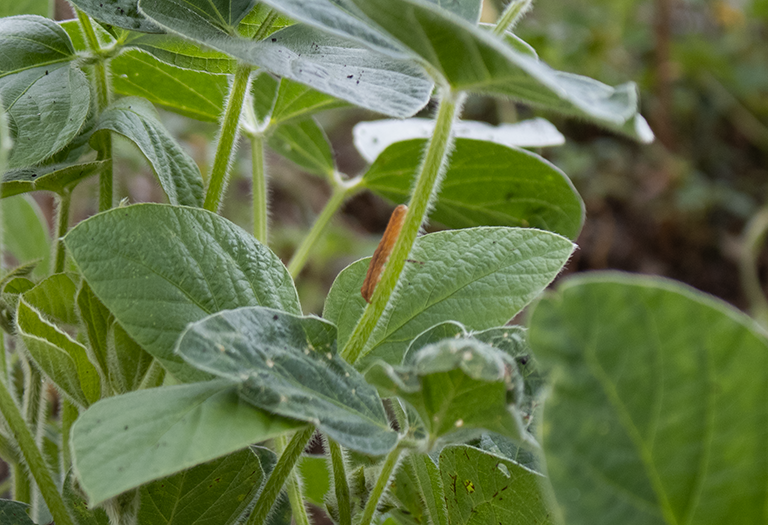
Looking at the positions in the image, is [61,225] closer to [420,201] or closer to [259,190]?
[259,190]

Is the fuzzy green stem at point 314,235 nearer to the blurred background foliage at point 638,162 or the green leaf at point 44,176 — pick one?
the green leaf at point 44,176

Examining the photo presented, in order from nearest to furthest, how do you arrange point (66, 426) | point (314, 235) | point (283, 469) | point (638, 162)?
point (283, 469) → point (66, 426) → point (314, 235) → point (638, 162)

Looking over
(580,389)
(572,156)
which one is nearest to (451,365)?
(580,389)

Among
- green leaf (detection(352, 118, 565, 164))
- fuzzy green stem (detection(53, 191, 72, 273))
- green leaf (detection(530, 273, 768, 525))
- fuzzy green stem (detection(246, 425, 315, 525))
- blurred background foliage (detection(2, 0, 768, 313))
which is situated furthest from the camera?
blurred background foliage (detection(2, 0, 768, 313))

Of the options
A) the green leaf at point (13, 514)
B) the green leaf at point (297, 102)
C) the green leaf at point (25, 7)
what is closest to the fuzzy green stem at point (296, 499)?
the green leaf at point (13, 514)

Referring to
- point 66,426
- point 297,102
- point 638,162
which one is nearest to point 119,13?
point 297,102

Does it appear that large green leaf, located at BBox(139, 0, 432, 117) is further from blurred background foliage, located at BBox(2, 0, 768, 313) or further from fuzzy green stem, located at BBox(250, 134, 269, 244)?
blurred background foliage, located at BBox(2, 0, 768, 313)

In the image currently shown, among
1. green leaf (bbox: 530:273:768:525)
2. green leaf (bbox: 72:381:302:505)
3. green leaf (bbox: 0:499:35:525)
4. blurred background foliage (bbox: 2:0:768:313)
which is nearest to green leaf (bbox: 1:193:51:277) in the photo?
green leaf (bbox: 0:499:35:525)
